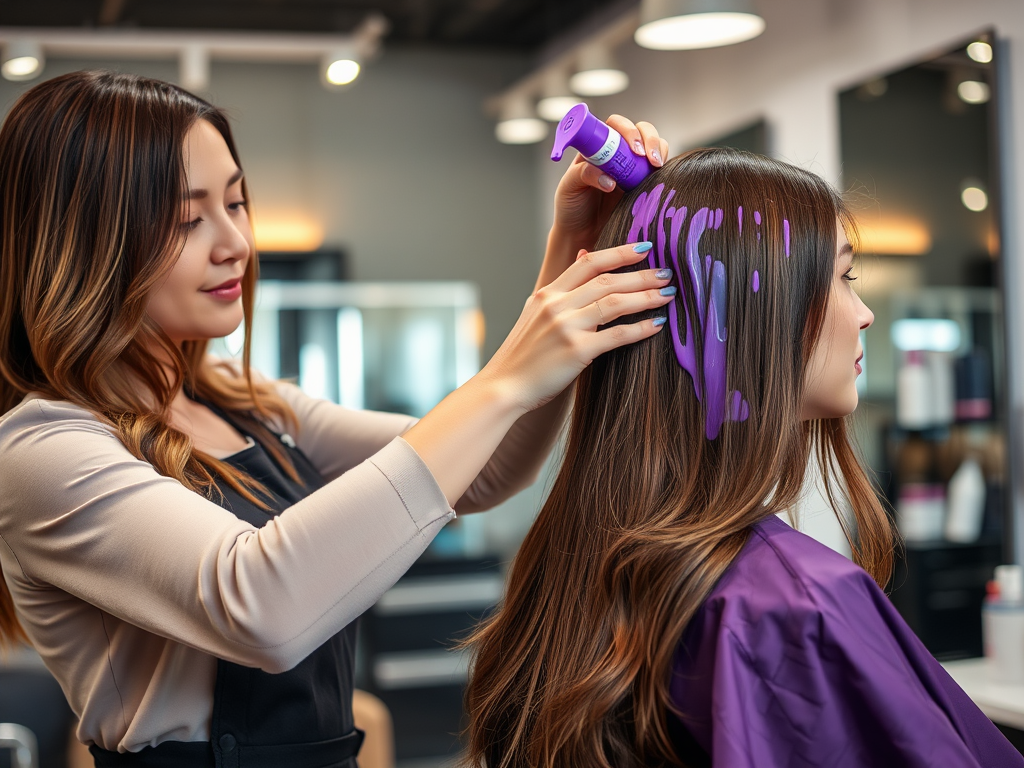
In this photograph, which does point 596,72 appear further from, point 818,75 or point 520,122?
point 818,75

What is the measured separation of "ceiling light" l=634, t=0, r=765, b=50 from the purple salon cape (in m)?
1.87

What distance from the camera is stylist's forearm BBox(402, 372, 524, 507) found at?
0.95 metres

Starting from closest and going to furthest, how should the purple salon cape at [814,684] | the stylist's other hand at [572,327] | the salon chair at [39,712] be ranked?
the purple salon cape at [814,684] < the stylist's other hand at [572,327] < the salon chair at [39,712]

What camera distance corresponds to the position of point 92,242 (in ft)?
3.70

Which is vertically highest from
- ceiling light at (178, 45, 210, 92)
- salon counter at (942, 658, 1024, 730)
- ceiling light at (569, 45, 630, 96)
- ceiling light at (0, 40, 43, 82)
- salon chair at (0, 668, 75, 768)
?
ceiling light at (178, 45, 210, 92)

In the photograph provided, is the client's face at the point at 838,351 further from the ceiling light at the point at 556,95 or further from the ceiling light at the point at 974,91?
the ceiling light at the point at 556,95

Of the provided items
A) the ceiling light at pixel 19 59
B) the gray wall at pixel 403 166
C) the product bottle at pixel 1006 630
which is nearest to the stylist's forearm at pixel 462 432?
the product bottle at pixel 1006 630

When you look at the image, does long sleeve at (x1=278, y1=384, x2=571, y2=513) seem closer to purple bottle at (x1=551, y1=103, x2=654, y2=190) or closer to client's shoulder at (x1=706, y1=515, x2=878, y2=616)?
purple bottle at (x1=551, y1=103, x2=654, y2=190)

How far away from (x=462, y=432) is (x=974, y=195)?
1.84m

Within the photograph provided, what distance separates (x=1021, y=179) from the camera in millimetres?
2240

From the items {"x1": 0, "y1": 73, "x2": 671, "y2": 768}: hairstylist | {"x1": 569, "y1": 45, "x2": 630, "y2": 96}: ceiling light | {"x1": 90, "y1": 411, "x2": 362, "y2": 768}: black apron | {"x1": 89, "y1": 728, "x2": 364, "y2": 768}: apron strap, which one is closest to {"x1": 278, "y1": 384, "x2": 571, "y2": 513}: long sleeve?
{"x1": 0, "y1": 73, "x2": 671, "y2": 768}: hairstylist

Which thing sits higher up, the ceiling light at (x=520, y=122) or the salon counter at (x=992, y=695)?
the ceiling light at (x=520, y=122)

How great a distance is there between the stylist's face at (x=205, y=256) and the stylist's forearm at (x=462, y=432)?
1.20 ft

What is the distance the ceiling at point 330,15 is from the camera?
167 inches
